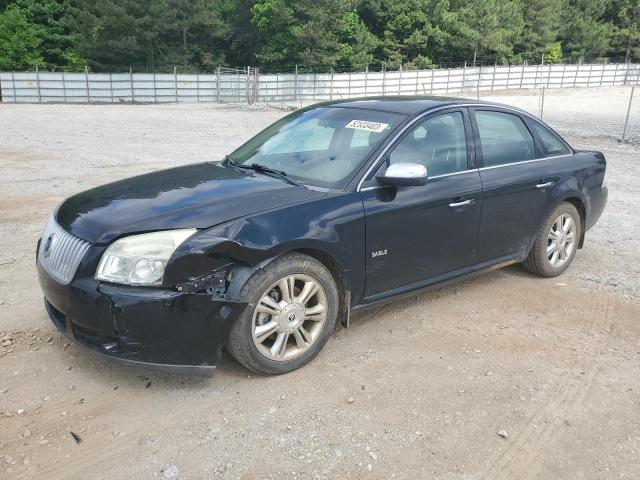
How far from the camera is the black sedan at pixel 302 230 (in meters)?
3.17

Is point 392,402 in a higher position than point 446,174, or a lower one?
lower

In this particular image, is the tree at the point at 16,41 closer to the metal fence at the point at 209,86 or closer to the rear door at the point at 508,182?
the metal fence at the point at 209,86

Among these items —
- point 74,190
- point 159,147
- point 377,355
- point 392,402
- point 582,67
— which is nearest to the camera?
point 392,402

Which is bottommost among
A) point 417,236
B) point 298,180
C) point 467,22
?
point 417,236

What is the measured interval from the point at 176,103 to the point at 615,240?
32342 millimetres

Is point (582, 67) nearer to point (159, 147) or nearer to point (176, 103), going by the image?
point (176, 103)

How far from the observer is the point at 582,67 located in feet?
174

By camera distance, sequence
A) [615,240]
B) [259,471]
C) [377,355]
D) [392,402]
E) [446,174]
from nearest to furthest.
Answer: [259,471]
[392,402]
[377,355]
[446,174]
[615,240]

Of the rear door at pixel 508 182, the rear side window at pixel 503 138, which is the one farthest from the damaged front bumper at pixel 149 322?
the rear side window at pixel 503 138

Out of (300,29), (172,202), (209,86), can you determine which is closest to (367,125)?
(172,202)

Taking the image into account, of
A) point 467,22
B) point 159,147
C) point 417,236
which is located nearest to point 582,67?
point 467,22

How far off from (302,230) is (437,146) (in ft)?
4.67

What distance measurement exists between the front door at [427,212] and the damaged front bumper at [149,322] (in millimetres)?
1120

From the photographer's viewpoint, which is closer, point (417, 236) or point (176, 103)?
point (417, 236)
